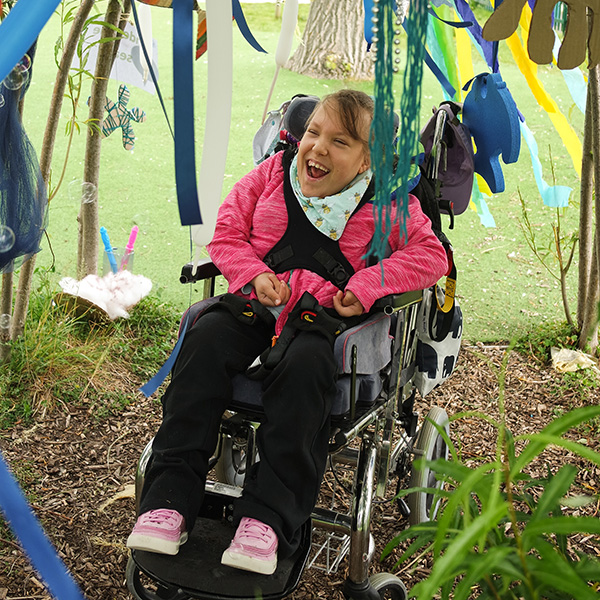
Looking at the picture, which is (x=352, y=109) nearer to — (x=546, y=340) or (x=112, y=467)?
(x=112, y=467)

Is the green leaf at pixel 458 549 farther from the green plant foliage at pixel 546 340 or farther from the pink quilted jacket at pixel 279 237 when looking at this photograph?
the green plant foliage at pixel 546 340

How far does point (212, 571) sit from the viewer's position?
1.51m

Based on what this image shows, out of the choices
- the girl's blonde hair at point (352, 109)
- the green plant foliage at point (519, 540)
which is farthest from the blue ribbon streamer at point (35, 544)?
the girl's blonde hair at point (352, 109)

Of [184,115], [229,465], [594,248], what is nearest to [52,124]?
[229,465]

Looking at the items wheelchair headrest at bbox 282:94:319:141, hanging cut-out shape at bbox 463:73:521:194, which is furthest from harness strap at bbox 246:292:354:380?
hanging cut-out shape at bbox 463:73:521:194

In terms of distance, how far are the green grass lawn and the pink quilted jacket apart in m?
0.89

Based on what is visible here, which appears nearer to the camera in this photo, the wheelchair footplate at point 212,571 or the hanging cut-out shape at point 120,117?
the wheelchair footplate at point 212,571

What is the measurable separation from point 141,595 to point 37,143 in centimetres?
337

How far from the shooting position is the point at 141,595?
1.69 meters

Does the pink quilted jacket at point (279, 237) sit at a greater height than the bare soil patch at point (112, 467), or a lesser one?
greater

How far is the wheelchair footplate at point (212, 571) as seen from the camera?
1.46 metres

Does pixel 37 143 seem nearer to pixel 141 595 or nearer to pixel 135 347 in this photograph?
pixel 135 347

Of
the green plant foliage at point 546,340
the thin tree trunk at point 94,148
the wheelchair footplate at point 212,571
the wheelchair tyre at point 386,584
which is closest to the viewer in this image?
the wheelchair footplate at point 212,571

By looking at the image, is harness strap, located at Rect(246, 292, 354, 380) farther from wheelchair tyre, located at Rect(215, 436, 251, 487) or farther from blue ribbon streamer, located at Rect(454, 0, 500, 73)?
blue ribbon streamer, located at Rect(454, 0, 500, 73)
